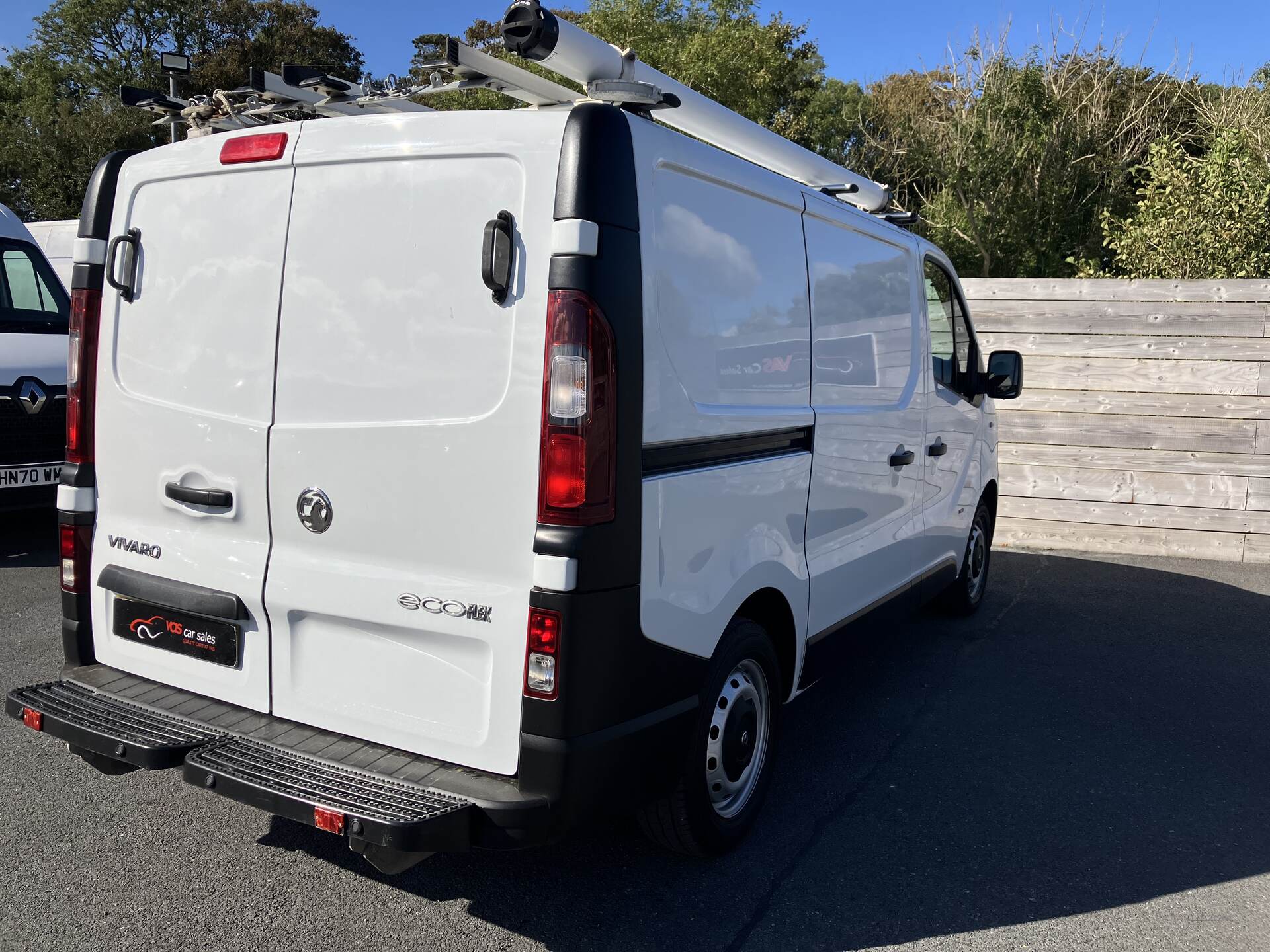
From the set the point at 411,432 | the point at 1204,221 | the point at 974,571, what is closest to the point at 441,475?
the point at 411,432

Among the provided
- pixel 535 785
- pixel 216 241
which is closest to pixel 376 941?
pixel 535 785

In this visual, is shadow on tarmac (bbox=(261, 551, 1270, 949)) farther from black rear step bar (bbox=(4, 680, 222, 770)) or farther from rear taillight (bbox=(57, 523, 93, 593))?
rear taillight (bbox=(57, 523, 93, 593))

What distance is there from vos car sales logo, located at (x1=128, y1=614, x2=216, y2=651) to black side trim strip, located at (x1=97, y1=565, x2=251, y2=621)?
7cm

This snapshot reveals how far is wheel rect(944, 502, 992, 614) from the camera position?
6.42m

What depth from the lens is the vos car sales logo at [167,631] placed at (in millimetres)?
3160

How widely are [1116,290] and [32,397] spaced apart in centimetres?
807

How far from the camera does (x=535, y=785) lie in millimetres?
2646

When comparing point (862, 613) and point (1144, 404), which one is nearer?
point (862, 613)

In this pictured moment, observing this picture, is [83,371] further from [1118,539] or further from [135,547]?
[1118,539]

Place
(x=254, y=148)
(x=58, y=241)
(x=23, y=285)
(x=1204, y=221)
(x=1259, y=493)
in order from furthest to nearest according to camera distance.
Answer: (x=58, y=241) → (x=1204, y=221) → (x=1259, y=493) → (x=23, y=285) → (x=254, y=148)

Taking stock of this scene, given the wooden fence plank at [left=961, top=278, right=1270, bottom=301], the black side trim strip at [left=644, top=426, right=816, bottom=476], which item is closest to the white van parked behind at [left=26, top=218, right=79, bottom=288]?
the wooden fence plank at [left=961, top=278, right=1270, bottom=301]

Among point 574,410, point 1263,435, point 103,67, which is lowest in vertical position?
point 1263,435

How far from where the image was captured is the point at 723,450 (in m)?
3.17

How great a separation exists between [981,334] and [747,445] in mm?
6161
